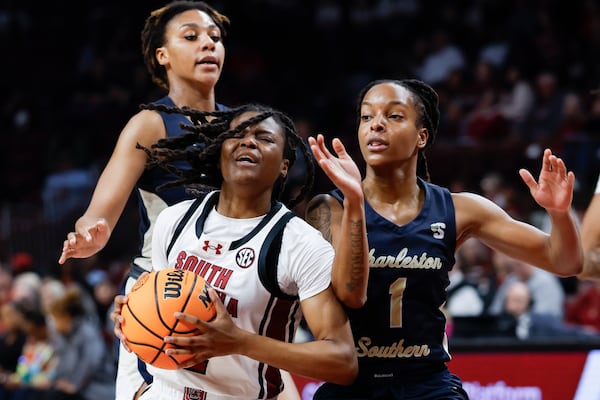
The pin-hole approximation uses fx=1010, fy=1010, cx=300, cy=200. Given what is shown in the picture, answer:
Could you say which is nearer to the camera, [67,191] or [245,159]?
[245,159]

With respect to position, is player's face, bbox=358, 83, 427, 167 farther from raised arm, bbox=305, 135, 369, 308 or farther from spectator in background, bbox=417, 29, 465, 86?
spectator in background, bbox=417, 29, 465, 86

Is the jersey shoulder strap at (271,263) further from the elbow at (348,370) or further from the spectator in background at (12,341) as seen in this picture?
the spectator in background at (12,341)

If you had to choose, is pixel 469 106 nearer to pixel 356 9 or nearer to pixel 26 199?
pixel 356 9

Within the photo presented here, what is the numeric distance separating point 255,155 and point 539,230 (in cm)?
119

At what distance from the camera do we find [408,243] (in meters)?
3.95

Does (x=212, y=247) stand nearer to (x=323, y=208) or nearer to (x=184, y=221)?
(x=184, y=221)

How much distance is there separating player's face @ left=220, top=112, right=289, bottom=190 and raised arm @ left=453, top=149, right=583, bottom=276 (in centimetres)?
80

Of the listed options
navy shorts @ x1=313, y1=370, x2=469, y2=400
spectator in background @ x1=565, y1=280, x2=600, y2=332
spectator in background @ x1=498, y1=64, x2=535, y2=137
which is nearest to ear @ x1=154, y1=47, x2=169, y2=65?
navy shorts @ x1=313, y1=370, x2=469, y2=400

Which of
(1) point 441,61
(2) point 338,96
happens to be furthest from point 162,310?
(2) point 338,96

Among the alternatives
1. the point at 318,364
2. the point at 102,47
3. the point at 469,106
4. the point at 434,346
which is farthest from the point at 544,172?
the point at 102,47

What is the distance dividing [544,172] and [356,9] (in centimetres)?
1169

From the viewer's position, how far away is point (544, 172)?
3.86m

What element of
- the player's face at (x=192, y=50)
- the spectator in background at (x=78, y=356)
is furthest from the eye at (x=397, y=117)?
the spectator in background at (x=78, y=356)

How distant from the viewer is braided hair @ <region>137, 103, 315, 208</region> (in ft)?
13.0
